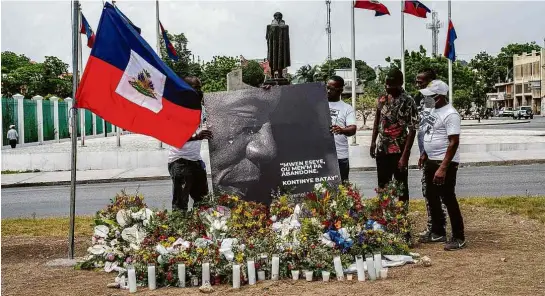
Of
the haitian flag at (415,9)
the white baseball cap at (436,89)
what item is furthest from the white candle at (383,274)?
the haitian flag at (415,9)

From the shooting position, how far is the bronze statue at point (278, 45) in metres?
9.99

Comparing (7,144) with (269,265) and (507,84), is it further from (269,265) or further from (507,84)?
(507,84)

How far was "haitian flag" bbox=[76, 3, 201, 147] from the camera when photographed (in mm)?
6613

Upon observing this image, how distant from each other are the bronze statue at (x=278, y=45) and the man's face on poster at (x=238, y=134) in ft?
7.20

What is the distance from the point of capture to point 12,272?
6.85m

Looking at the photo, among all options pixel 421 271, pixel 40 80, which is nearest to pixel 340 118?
pixel 421 271

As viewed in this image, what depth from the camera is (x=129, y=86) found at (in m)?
6.71

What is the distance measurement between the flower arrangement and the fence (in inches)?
1149

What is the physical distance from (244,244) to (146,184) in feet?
36.0

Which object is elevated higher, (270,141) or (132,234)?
(270,141)

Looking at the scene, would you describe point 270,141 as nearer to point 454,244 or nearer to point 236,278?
point 454,244

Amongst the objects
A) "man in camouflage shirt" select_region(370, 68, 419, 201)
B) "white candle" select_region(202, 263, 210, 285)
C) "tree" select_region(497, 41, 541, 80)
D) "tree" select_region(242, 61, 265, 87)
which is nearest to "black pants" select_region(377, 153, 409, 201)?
"man in camouflage shirt" select_region(370, 68, 419, 201)

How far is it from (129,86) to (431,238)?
142 inches

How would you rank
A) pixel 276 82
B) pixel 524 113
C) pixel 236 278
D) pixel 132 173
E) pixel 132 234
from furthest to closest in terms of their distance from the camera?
pixel 524 113, pixel 132 173, pixel 276 82, pixel 132 234, pixel 236 278
